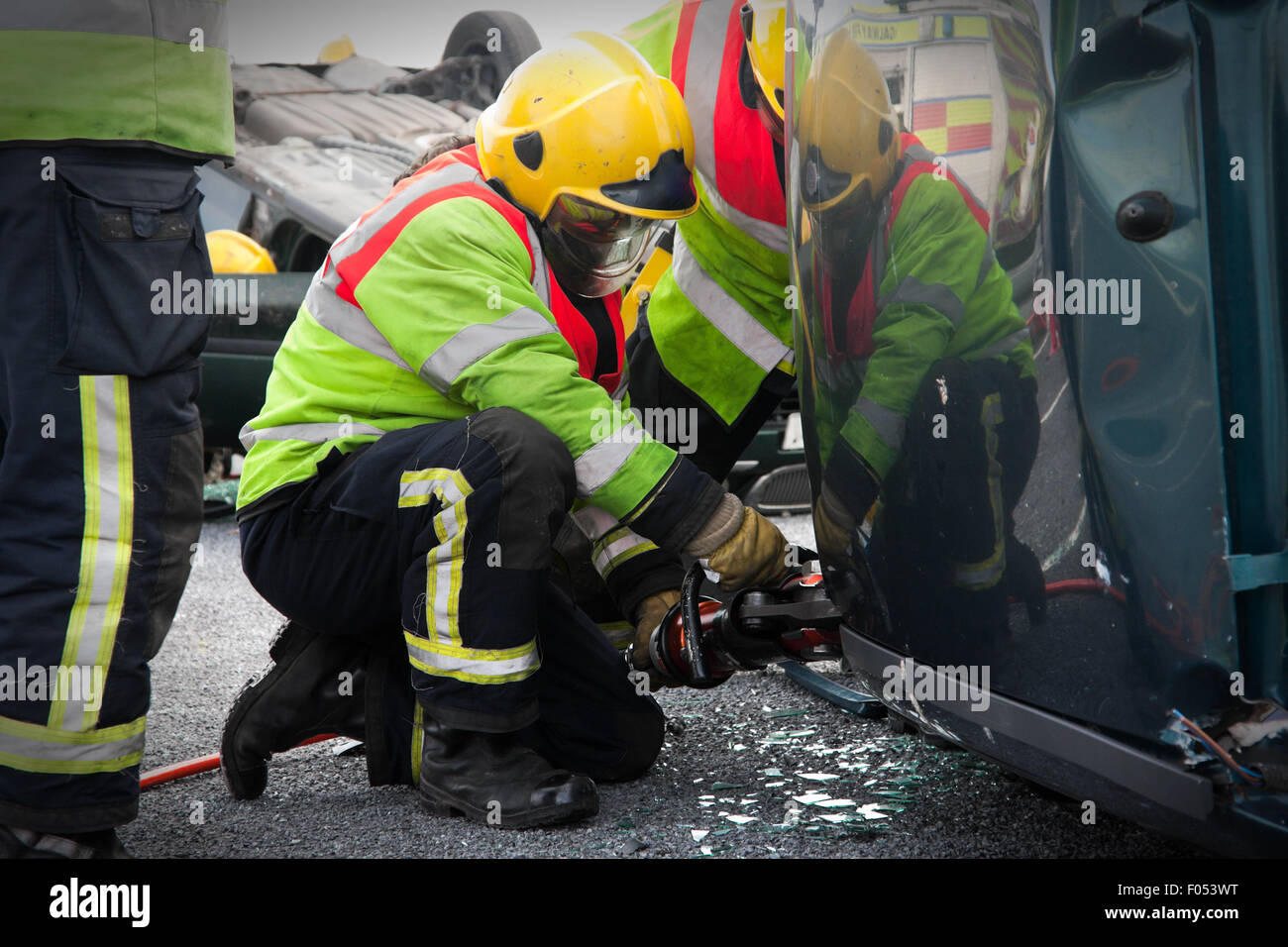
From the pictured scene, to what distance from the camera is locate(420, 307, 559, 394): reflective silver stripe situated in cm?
199

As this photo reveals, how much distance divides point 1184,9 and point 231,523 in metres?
4.50

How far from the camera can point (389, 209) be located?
2.12 metres

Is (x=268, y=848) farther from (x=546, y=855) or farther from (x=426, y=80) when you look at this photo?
(x=426, y=80)

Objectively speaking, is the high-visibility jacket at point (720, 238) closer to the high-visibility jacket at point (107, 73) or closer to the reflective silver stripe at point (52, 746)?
the high-visibility jacket at point (107, 73)

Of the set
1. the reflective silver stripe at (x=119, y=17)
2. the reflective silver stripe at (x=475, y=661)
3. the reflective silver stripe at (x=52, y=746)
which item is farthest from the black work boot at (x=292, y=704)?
the reflective silver stripe at (x=119, y=17)

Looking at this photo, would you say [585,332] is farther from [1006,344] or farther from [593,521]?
[1006,344]

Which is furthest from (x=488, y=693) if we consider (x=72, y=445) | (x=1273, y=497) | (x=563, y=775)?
(x=1273, y=497)

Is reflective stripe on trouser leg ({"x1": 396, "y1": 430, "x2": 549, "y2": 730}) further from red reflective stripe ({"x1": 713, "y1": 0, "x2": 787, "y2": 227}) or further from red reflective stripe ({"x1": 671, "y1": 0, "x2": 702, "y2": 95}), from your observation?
red reflective stripe ({"x1": 671, "y1": 0, "x2": 702, "y2": 95})

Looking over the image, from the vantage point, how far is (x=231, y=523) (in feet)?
16.8

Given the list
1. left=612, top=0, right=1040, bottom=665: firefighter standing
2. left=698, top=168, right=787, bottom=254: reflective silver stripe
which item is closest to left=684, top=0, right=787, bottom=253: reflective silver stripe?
left=698, top=168, right=787, bottom=254: reflective silver stripe

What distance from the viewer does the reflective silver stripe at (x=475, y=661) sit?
1967mm

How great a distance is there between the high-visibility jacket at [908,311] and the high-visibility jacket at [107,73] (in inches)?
35.9

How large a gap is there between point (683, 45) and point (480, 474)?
3.83 ft

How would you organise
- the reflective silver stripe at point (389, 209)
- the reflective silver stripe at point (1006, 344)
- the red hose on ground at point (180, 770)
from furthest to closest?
the red hose on ground at point (180, 770) < the reflective silver stripe at point (389, 209) < the reflective silver stripe at point (1006, 344)
